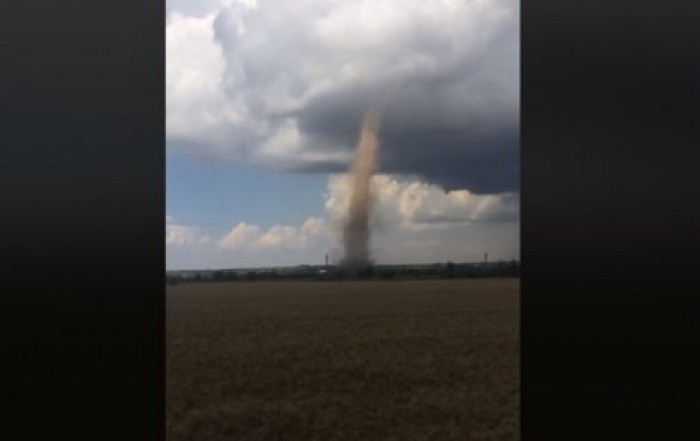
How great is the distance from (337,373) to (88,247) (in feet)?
29.2

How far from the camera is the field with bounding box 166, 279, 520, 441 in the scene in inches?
392

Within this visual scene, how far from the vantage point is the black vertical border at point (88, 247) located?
3.06 m

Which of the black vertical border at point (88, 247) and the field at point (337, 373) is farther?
the field at point (337, 373)

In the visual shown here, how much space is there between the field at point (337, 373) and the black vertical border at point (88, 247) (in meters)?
3.66

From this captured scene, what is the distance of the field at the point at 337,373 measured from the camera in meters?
9.97

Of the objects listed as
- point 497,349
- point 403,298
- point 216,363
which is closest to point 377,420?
point 216,363

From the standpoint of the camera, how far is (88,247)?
310cm

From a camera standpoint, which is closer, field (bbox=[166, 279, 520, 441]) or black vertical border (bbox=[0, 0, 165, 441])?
black vertical border (bbox=[0, 0, 165, 441])

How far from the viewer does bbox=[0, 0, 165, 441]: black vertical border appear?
306 centimetres

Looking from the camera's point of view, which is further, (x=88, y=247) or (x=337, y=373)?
(x=337, y=373)

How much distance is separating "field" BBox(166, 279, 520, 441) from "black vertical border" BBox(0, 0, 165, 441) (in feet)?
12.0

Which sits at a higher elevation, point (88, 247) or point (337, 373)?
point (88, 247)

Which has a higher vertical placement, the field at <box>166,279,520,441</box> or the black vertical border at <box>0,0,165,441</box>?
the black vertical border at <box>0,0,165,441</box>

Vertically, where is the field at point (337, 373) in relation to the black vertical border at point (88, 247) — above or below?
below
